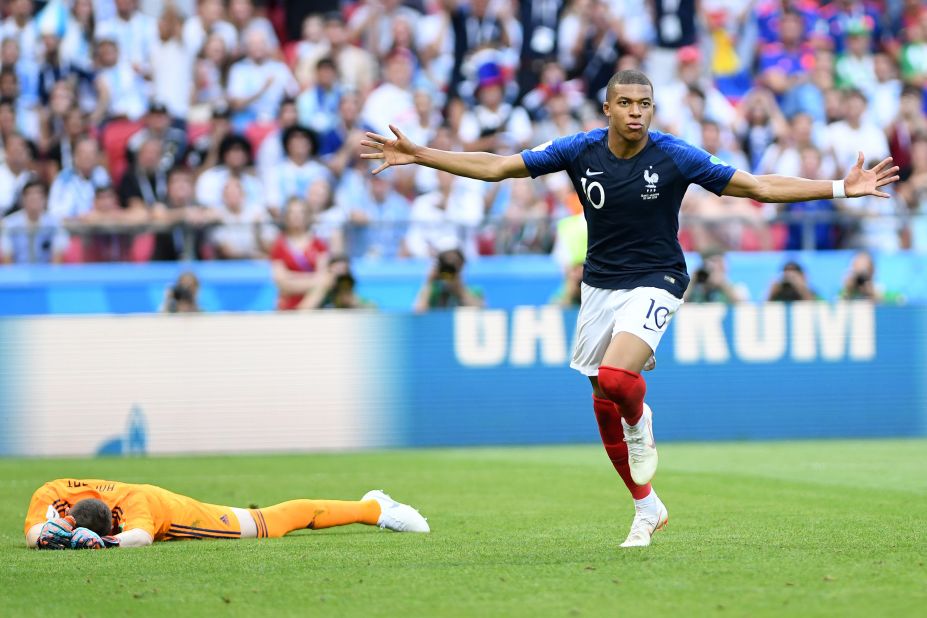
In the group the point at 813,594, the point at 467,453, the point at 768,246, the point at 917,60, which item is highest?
the point at 917,60

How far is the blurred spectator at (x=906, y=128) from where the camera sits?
1903 cm

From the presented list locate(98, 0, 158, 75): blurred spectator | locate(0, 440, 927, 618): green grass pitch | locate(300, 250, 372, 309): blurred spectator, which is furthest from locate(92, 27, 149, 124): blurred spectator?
locate(0, 440, 927, 618): green grass pitch

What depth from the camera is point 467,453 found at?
15.6 metres

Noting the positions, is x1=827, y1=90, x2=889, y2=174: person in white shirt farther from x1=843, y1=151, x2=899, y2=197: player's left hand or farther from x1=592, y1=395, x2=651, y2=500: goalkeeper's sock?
x1=592, y1=395, x2=651, y2=500: goalkeeper's sock

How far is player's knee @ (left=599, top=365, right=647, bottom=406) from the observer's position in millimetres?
7688

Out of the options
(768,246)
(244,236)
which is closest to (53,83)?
(244,236)

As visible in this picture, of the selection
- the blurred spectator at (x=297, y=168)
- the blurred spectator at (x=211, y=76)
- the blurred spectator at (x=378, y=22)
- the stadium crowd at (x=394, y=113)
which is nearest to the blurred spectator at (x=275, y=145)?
the stadium crowd at (x=394, y=113)

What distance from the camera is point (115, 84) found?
18.7 metres

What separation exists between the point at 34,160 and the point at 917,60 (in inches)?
468

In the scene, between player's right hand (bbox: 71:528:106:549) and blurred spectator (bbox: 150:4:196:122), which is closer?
player's right hand (bbox: 71:528:106:549)

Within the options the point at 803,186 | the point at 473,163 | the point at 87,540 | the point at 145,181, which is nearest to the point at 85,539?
the point at 87,540

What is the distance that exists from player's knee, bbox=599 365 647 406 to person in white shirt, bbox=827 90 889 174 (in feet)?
40.0

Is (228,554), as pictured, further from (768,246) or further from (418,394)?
(768,246)

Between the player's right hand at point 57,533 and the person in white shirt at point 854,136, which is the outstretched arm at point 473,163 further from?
the person in white shirt at point 854,136
